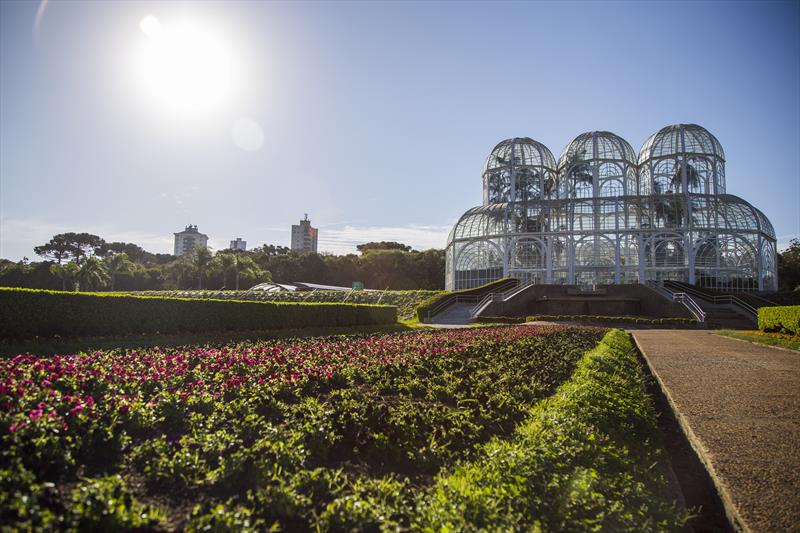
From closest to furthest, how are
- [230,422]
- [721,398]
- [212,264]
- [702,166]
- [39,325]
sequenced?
[230,422], [721,398], [39,325], [702,166], [212,264]

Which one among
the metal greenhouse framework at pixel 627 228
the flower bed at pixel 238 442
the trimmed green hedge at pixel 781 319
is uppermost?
the metal greenhouse framework at pixel 627 228

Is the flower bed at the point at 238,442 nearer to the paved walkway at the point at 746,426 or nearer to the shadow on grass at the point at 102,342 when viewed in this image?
the paved walkway at the point at 746,426

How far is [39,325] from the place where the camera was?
9938mm

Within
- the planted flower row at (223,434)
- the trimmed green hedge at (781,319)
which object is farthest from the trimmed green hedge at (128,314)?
the trimmed green hedge at (781,319)

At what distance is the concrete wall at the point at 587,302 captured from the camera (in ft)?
95.8

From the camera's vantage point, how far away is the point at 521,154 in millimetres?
47906

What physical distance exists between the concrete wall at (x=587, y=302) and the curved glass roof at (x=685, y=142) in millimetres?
19761

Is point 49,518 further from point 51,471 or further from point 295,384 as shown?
point 295,384

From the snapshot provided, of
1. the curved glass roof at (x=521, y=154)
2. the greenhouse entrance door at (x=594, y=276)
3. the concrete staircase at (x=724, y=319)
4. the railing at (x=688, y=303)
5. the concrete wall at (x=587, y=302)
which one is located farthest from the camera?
the curved glass roof at (x=521, y=154)

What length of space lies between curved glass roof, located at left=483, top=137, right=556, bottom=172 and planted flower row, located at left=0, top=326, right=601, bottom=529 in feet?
143

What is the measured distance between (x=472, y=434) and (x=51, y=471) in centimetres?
325

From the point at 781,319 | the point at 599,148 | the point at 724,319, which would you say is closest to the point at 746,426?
the point at 781,319

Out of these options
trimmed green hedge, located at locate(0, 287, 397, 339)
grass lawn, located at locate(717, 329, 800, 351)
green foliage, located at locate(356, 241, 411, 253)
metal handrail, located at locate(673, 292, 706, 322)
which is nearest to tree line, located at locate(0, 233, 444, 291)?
green foliage, located at locate(356, 241, 411, 253)

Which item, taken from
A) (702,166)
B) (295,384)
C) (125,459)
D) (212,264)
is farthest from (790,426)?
(212,264)
